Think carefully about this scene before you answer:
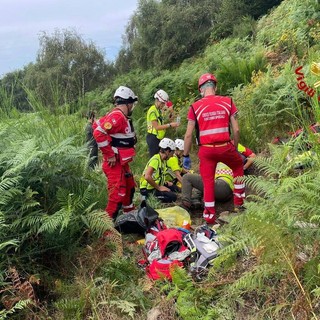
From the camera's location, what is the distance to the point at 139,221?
459 cm

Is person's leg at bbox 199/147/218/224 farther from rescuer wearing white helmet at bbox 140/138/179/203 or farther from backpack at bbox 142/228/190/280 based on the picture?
rescuer wearing white helmet at bbox 140/138/179/203

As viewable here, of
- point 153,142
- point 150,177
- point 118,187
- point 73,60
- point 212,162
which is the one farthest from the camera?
point 73,60

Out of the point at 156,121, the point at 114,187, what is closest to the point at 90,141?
the point at 114,187

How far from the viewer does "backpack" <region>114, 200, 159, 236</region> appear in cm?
455

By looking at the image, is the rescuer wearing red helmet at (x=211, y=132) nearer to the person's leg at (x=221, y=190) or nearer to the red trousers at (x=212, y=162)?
the red trousers at (x=212, y=162)

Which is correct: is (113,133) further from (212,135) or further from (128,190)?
(212,135)

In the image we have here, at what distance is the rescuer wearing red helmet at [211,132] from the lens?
16.0ft

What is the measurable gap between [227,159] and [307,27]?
20.7 ft

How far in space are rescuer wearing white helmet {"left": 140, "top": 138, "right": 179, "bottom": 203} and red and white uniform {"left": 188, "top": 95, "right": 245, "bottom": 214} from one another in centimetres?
121

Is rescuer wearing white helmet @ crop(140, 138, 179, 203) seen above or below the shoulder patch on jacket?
below

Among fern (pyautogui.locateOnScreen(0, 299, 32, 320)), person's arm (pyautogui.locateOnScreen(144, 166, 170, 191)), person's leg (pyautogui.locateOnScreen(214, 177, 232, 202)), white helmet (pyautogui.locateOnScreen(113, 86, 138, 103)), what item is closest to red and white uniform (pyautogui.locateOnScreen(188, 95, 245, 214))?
person's leg (pyautogui.locateOnScreen(214, 177, 232, 202))

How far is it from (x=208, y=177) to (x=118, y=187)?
44.8 inches

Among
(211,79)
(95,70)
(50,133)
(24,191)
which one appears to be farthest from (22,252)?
(95,70)

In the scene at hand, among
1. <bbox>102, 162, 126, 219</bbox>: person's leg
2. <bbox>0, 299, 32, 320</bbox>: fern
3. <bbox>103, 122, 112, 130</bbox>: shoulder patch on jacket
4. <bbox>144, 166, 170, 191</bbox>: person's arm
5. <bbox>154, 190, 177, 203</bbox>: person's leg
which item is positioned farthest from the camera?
<bbox>154, 190, 177, 203</bbox>: person's leg
